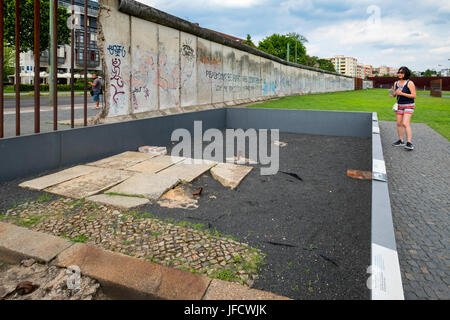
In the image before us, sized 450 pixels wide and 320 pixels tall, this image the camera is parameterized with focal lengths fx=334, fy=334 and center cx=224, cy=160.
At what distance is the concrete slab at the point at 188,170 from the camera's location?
545 centimetres

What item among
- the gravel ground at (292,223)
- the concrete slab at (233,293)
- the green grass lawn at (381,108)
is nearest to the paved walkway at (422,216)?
the gravel ground at (292,223)

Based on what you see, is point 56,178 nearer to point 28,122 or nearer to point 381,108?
point 28,122

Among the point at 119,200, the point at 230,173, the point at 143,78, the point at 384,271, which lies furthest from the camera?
the point at 143,78

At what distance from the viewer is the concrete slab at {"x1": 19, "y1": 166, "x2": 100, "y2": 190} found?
456 cm

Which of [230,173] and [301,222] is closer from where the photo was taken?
[301,222]

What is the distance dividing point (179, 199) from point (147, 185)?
0.61m

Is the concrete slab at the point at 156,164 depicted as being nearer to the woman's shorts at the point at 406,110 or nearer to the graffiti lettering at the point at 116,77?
the graffiti lettering at the point at 116,77

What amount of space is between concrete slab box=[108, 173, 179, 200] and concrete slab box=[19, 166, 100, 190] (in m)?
0.82

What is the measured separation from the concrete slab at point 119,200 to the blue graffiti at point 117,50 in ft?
13.1

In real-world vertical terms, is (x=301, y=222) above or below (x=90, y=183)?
below

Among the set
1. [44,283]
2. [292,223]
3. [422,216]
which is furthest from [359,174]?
[44,283]

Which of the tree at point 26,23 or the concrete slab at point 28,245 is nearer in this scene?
the concrete slab at point 28,245

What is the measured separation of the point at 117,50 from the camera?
730 cm

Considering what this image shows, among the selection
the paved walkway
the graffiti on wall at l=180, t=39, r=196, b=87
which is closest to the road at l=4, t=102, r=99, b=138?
the graffiti on wall at l=180, t=39, r=196, b=87
